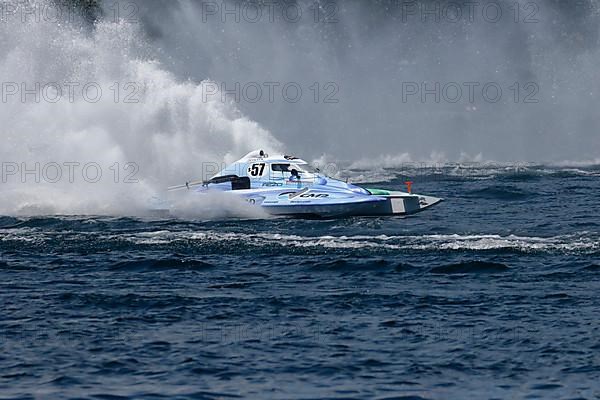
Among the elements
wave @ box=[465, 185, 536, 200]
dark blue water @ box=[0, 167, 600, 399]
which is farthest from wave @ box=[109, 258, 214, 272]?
wave @ box=[465, 185, 536, 200]

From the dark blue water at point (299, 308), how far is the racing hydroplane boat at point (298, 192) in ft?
2.66

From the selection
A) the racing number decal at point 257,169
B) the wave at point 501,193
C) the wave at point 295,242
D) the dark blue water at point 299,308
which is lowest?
the dark blue water at point 299,308

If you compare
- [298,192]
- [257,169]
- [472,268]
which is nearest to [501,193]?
[298,192]

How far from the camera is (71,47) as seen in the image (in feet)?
144

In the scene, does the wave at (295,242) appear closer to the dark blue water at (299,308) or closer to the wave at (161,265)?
the dark blue water at (299,308)

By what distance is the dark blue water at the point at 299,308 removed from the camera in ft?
53.2

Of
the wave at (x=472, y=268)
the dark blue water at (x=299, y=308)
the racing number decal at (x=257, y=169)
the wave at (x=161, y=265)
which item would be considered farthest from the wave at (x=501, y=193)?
the wave at (x=161, y=265)

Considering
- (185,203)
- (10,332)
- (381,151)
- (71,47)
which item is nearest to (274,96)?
(381,151)

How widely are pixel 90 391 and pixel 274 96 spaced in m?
55.0

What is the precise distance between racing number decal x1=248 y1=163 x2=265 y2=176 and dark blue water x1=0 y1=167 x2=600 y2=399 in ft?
8.59

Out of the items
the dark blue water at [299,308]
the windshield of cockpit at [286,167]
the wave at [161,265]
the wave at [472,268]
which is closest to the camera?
the dark blue water at [299,308]

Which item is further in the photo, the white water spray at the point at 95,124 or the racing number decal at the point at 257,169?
the white water spray at the point at 95,124

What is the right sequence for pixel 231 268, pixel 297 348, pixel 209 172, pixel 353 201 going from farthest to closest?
pixel 209 172 < pixel 353 201 < pixel 231 268 < pixel 297 348

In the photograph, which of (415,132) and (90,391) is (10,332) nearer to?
(90,391)
